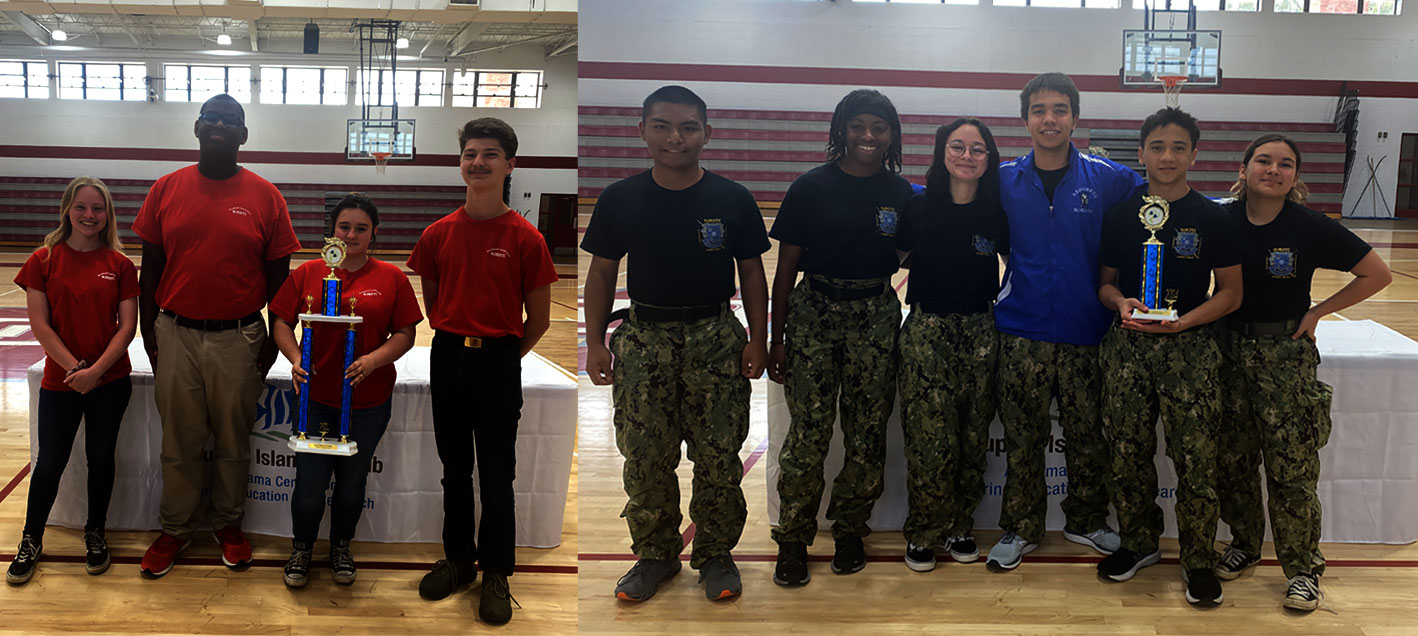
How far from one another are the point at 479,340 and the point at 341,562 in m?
0.91

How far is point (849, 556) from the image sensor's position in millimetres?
2797

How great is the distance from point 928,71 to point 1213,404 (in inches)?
269

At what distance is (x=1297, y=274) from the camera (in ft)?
8.26

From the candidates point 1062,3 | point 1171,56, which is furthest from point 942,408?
point 1062,3

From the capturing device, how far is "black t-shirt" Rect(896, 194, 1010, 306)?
8.73ft

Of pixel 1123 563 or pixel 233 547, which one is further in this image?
pixel 233 547

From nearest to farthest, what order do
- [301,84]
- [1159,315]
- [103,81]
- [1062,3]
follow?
[1159,315] < [103,81] < [301,84] < [1062,3]

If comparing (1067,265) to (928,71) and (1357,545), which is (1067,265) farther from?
(928,71)

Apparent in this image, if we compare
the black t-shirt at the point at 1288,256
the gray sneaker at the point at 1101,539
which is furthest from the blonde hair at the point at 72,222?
the black t-shirt at the point at 1288,256

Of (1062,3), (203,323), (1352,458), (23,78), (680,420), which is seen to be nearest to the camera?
(680,420)

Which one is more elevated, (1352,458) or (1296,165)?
(1296,165)

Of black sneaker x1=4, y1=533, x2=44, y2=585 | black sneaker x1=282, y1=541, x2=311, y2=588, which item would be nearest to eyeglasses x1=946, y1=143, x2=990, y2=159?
black sneaker x1=282, y1=541, x2=311, y2=588

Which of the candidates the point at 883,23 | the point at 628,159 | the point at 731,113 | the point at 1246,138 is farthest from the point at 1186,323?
the point at 731,113

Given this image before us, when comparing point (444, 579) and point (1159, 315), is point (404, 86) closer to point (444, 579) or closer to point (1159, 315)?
point (444, 579)
